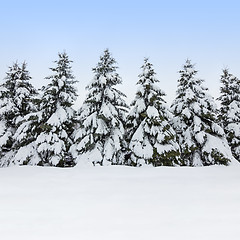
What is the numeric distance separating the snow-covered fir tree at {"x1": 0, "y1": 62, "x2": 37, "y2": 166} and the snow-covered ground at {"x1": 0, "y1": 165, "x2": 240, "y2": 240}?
8.15 metres

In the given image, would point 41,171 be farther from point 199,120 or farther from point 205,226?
point 199,120

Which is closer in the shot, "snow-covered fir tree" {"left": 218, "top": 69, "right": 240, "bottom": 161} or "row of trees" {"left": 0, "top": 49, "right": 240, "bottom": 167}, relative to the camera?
"row of trees" {"left": 0, "top": 49, "right": 240, "bottom": 167}

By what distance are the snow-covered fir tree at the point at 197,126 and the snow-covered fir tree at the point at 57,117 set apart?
7.84m

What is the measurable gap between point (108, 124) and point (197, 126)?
6.07 metres

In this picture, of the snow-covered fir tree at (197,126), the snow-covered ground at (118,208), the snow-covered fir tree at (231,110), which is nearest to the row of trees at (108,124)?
the snow-covered fir tree at (197,126)

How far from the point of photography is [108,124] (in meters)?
11.8

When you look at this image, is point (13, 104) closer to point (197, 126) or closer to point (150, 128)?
point (150, 128)

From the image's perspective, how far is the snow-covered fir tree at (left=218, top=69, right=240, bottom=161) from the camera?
14.5 m

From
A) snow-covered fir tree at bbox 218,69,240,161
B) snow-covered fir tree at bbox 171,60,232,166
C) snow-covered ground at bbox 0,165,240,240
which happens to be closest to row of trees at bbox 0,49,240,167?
snow-covered fir tree at bbox 171,60,232,166

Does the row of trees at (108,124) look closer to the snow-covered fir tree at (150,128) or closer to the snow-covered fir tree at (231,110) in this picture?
the snow-covered fir tree at (150,128)

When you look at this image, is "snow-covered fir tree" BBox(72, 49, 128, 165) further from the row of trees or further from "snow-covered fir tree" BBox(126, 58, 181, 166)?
"snow-covered fir tree" BBox(126, 58, 181, 166)

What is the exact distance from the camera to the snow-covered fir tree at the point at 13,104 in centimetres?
1244

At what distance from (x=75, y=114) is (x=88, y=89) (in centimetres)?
222

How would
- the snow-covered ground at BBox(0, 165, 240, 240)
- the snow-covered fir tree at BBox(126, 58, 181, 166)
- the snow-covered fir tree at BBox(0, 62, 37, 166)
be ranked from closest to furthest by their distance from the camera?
the snow-covered ground at BBox(0, 165, 240, 240), the snow-covered fir tree at BBox(126, 58, 181, 166), the snow-covered fir tree at BBox(0, 62, 37, 166)
